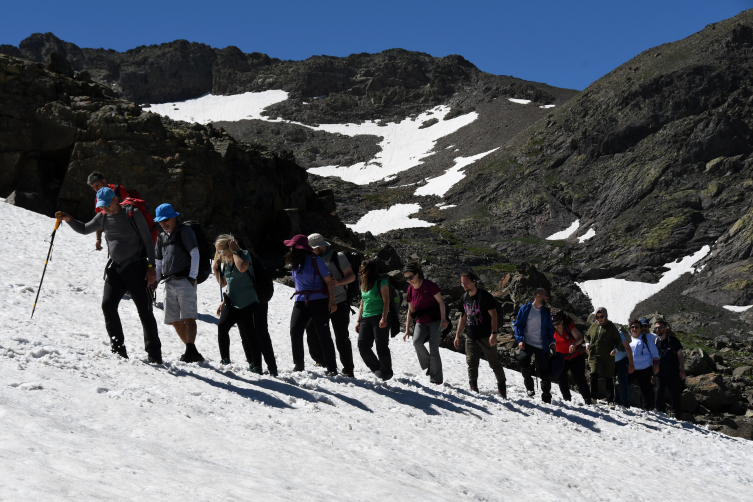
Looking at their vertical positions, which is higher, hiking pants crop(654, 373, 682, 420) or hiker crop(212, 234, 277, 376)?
hiker crop(212, 234, 277, 376)

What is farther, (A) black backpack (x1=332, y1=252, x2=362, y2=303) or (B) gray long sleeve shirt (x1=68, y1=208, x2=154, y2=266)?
(A) black backpack (x1=332, y1=252, x2=362, y2=303)

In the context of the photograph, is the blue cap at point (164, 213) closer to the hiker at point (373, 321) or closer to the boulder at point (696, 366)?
the hiker at point (373, 321)

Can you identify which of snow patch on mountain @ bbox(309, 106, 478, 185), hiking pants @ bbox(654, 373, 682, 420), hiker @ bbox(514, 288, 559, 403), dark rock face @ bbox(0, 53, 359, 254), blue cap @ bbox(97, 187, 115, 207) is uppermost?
snow patch on mountain @ bbox(309, 106, 478, 185)

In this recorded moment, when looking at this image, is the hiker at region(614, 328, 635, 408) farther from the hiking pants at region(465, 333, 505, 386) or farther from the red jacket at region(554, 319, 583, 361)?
the hiking pants at region(465, 333, 505, 386)

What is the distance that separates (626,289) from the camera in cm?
7869

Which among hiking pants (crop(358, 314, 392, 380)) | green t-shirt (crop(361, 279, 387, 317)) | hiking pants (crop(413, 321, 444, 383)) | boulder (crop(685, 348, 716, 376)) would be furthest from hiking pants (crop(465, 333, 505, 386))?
boulder (crop(685, 348, 716, 376))

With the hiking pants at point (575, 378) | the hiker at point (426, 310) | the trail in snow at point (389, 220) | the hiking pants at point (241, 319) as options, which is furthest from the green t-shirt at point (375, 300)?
the trail in snow at point (389, 220)

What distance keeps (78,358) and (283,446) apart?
3.10 meters

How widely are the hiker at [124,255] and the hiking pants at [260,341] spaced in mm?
1509

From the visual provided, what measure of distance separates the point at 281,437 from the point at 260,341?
2.88m

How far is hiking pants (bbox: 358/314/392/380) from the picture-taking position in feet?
34.8

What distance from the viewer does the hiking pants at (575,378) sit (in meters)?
13.2

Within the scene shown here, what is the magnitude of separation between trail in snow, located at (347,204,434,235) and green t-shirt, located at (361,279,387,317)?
94.0 meters

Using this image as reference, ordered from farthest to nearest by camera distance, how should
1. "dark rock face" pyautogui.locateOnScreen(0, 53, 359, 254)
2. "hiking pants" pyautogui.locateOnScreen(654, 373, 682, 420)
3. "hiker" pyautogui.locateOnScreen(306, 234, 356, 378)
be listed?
"dark rock face" pyautogui.locateOnScreen(0, 53, 359, 254)
"hiking pants" pyautogui.locateOnScreen(654, 373, 682, 420)
"hiker" pyautogui.locateOnScreen(306, 234, 356, 378)
